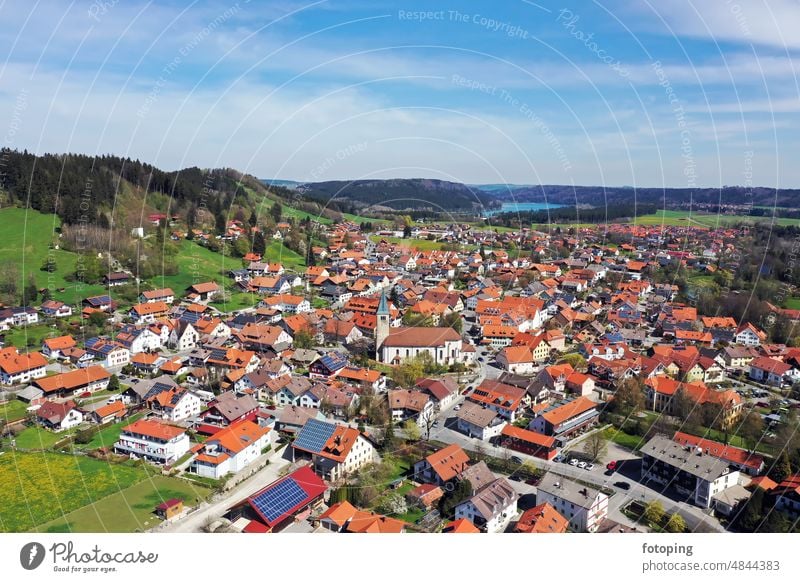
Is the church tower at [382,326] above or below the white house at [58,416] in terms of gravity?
above

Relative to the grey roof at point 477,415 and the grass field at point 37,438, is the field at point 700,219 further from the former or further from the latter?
the grass field at point 37,438

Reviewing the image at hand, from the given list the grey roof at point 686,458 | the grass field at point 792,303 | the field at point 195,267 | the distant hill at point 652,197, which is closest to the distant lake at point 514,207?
the distant hill at point 652,197

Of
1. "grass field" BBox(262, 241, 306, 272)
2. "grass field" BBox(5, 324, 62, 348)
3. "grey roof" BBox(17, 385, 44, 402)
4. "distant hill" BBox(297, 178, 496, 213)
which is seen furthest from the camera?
"distant hill" BBox(297, 178, 496, 213)

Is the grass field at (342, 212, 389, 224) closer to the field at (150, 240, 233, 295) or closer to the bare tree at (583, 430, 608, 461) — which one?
the field at (150, 240, 233, 295)

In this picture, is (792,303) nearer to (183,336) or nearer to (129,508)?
(183,336)

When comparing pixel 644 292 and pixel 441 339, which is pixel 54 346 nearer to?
pixel 441 339

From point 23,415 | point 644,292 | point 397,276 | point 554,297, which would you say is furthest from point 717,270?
point 23,415
